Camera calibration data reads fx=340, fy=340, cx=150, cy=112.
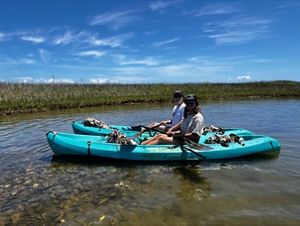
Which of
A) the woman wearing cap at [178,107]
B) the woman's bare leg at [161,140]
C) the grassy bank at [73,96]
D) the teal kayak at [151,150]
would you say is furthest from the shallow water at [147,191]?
the grassy bank at [73,96]

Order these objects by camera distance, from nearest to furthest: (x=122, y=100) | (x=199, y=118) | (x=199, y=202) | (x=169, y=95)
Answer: (x=199, y=202), (x=199, y=118), (x=122, y=100), (x=169, y=95)

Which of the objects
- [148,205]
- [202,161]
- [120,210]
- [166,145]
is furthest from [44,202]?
[202,161]

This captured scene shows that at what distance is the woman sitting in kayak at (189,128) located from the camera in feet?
31.0

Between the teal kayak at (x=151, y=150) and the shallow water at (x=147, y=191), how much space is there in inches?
9.2

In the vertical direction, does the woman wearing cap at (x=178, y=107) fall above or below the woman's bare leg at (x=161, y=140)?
above

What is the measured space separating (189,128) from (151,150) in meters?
1.26

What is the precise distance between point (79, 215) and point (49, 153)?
5.41 m

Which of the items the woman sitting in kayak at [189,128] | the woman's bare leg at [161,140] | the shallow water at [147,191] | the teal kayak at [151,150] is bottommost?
the shallow water at [147,191]

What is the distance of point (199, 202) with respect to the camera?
6.99 m

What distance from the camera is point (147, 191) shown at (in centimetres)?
769

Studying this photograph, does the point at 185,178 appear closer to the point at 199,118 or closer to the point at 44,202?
the point at 199,118

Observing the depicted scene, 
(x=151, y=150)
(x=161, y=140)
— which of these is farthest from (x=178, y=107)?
(x=151, y=150)

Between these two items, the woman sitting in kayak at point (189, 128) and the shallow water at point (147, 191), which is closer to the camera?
the shallow water at point (147, 191)

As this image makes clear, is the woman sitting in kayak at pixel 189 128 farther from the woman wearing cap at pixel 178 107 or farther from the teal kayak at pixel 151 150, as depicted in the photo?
the woman wearing cap at pixel 178 107
